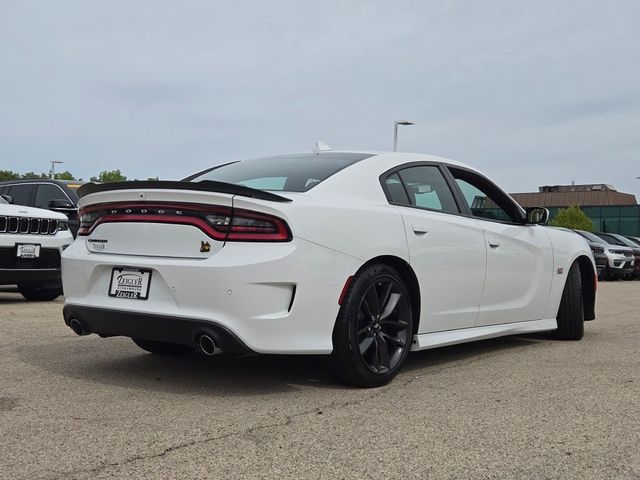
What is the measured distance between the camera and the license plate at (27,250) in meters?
8.54

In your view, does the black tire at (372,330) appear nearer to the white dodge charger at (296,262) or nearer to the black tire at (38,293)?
the white dodge charger at (296,262)

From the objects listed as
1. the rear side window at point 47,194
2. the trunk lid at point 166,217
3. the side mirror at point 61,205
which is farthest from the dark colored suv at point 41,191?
the trunk lid at point 166,217

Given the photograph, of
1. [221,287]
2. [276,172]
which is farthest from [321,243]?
[276,172]

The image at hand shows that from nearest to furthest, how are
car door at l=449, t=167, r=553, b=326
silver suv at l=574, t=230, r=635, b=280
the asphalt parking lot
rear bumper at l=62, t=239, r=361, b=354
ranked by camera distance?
the asphalt parking lot < rear bumper at l=62, t=239, r=361, b=354 < car door at l=449, t=167, r=553, b=326 < silver suv at l=574, t=230, r=635, b=280

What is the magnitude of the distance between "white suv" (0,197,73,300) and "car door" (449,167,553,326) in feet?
17.5

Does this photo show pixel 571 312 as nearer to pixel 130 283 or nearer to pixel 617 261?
pixel 130 283

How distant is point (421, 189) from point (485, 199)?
98 centimetres

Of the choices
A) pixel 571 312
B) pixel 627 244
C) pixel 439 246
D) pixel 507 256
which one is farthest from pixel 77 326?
pixel 627 244

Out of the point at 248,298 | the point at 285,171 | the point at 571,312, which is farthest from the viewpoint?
the point at 571,312

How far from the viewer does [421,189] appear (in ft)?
16.4

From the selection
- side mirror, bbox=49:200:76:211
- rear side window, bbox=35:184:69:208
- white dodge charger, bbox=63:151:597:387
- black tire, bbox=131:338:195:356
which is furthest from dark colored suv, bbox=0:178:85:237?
white dodge charger, bbox=63:151:597:387

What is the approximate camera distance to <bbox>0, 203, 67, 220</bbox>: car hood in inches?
335

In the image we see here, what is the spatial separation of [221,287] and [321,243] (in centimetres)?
58

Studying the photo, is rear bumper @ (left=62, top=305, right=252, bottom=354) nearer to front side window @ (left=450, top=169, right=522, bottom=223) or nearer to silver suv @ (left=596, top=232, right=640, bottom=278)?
front side window @ (left=450, top=169, right=522, bottom=223)
